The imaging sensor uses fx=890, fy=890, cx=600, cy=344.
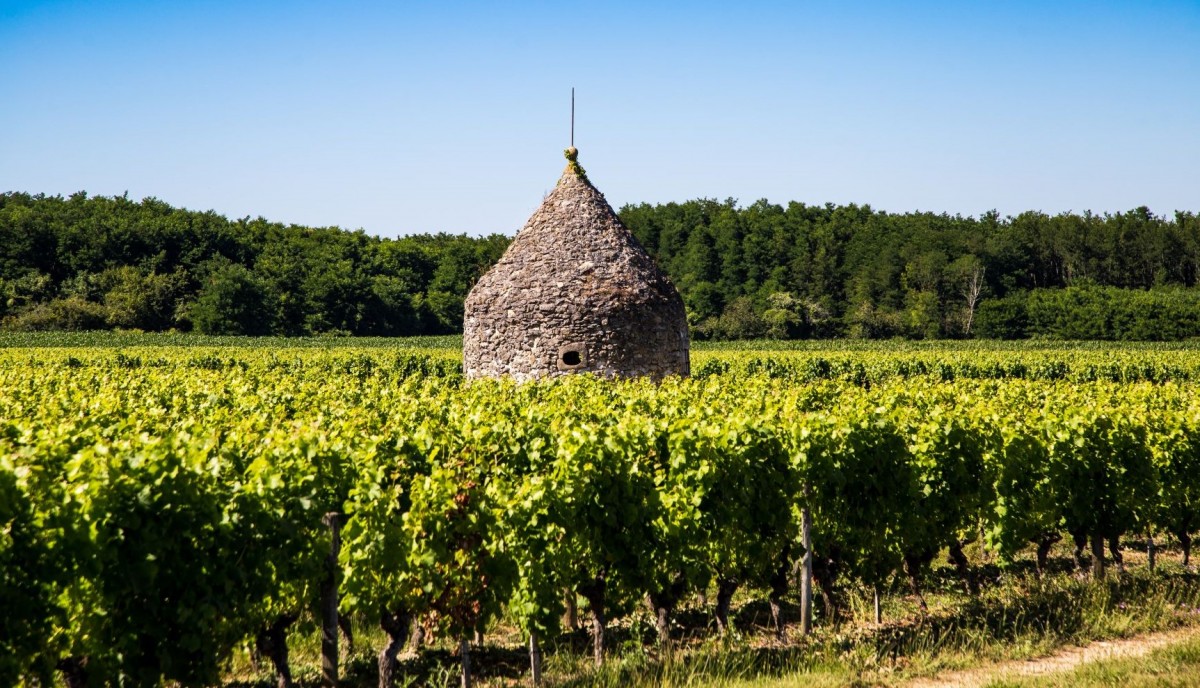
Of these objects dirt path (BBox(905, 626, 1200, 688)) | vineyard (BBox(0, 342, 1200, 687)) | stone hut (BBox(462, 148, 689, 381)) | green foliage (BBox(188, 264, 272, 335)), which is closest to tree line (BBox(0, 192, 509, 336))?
green foliage (BBox(188, 264, 272, 335))

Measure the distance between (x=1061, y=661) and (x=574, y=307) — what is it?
10.4 m

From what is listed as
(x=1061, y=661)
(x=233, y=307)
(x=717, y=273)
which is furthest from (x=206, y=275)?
(x=1061, y=661)

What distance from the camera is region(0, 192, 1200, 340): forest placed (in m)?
68.1

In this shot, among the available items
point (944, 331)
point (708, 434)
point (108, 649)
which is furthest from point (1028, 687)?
point (944, 331)

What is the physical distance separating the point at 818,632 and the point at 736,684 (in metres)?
2.19

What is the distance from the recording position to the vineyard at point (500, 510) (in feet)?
17.7

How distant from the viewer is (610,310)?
16.4 meters

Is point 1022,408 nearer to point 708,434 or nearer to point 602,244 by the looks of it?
point 708,434

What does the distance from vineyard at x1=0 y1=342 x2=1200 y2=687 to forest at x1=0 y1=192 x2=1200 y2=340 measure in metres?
60.8

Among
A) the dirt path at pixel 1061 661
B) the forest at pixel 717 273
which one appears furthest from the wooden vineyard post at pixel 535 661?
the forest at pixel 717 273

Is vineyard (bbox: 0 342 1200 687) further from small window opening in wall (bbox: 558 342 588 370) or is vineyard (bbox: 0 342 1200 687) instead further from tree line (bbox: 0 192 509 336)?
tree line (bbox: 0 192 509 336)

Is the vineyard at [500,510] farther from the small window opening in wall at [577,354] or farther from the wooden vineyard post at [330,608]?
the small window opening in wall at [577,354]

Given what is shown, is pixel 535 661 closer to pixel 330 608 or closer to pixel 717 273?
pixel 330 608

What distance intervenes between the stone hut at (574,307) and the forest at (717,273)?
178 feet
